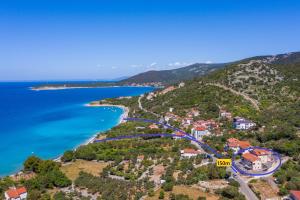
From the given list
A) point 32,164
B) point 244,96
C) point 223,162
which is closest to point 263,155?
point 223,162

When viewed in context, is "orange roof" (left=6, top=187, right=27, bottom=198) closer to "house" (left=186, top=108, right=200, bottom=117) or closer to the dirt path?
"house" (left=186, top=108, right=200, bottom=117)

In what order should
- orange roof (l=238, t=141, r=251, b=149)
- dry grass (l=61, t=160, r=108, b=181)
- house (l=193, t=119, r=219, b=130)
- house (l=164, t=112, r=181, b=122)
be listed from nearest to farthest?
dry grass (l=61, t=160, r=108, b=181) < orange roof (l=238, t=141, r=251, b=149) < house (l=193, t=119, r=219, b=130) < house (l=164, t=112, r=181, b=122)

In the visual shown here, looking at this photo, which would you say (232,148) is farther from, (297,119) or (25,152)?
(25,152)

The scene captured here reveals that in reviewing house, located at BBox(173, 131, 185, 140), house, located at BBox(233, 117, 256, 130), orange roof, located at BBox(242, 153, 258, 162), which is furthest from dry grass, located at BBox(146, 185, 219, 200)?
house, located at BBox(233, 117, 256, 130)

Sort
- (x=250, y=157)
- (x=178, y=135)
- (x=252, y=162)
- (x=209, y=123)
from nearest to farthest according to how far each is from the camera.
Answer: (x=252, y=162) < (x=250, y=157) < (x=178, y=135) < (x=209, y=123)

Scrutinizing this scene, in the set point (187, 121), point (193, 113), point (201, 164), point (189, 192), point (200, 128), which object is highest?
point (193, 113)

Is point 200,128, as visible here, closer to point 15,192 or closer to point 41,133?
point 15,192
